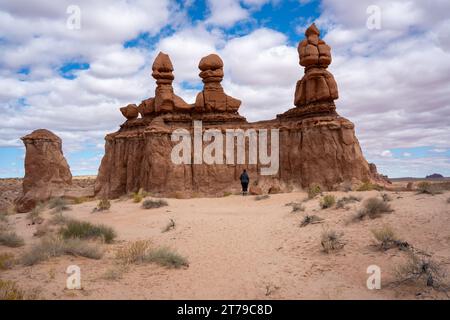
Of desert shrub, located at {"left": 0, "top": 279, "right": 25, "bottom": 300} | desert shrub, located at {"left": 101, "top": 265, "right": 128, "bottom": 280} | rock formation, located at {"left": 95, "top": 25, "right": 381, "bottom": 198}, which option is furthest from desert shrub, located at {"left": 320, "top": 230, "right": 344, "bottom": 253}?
rock formation, located at {"left": 95, "top": 25, "right": 381, "bottom": 198}

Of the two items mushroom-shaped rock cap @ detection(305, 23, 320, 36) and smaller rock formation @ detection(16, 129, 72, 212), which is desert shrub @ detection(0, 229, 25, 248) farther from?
mushroom-shaped rock cap @ detection(305, 23, 320, 36)

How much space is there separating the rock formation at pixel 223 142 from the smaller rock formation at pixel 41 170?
3668 millimetres

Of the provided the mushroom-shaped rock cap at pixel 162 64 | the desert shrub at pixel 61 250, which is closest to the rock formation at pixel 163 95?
the mushroom-shaped rock cap at pixel 162 64

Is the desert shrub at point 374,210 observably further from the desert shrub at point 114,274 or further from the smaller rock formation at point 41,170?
the smaller rock formation at point 41,170

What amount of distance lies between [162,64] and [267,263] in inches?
1015

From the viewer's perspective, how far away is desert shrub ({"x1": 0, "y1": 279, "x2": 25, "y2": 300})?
4965 mm

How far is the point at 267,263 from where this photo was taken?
7473mm

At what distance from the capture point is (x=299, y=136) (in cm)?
2578

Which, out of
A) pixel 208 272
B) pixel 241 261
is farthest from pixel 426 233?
pixel 208 272
